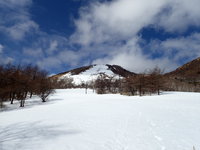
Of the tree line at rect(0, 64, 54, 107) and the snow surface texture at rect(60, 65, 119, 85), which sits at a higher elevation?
the snow surface texture at rect(60, 65, 119, 85)

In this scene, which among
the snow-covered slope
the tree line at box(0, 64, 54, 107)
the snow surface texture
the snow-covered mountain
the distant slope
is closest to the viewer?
the tree line at box(0, 64, 54, 107)

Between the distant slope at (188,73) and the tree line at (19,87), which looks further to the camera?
the distant slope at (188,73)

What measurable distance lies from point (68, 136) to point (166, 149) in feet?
10.6

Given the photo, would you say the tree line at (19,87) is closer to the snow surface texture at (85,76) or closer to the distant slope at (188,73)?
the distant slope at (188,73)

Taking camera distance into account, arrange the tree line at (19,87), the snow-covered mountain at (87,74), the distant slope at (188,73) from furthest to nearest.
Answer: the snow-covered mountain at (87,74) < the distant slope at (188,73) < the tree line at (19,87)

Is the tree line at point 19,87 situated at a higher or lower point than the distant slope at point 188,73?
lower

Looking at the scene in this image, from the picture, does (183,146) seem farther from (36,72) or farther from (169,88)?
(36,72)

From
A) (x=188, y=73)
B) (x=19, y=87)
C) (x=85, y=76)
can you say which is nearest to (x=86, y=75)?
(x=85, y=76)

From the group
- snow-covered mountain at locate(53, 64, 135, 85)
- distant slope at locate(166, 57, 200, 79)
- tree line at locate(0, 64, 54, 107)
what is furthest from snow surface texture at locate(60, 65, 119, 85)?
tree line at locate(0, 64, 54, 107)

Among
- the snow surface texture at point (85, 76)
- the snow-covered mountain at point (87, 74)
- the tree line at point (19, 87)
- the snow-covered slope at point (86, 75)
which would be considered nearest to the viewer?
the tree line at point (19, 87)

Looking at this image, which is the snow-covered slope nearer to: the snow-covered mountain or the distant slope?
the snow-covered mountain

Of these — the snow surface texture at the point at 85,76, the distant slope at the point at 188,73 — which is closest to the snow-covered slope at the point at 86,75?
the snow surface texture at the point at 85,76

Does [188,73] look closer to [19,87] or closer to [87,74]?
[19,87]

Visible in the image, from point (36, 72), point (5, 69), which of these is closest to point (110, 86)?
point (36, 72)
